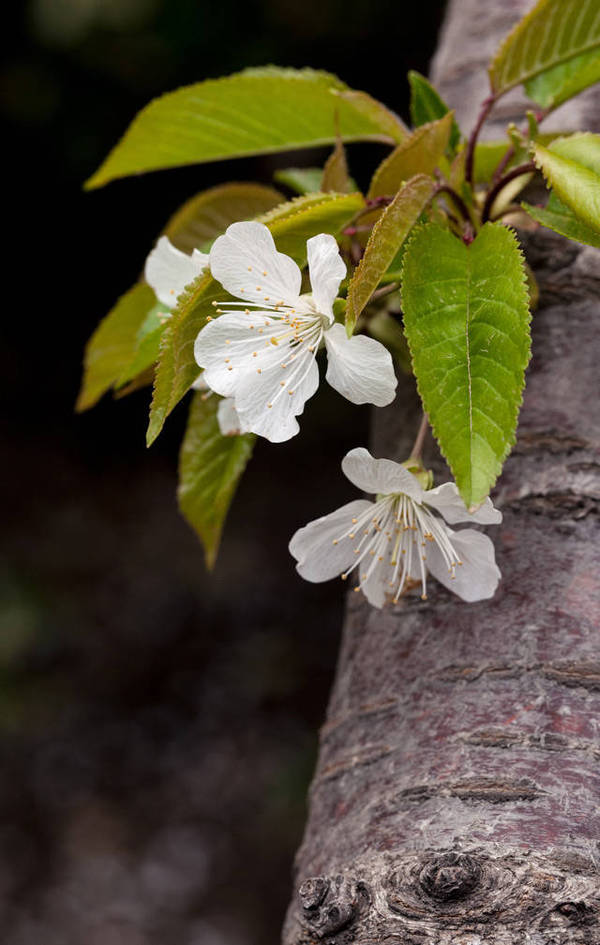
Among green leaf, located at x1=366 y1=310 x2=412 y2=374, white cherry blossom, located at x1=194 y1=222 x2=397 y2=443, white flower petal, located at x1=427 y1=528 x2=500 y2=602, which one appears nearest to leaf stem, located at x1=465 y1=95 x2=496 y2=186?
green leaf, located at x1=366 y1=310 x2=412 y2=374

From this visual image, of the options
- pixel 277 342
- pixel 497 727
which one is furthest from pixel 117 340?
pixel 497 727

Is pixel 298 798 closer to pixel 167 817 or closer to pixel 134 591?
pixel 167 817

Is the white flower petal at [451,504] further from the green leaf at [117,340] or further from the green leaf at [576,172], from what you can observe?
the green leaf at [117,340]

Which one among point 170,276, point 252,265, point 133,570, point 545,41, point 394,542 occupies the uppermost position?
point 545,41

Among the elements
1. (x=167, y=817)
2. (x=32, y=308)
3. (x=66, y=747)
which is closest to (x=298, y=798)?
(x=167, y=817)

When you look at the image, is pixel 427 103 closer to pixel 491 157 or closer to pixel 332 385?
pixel 491 157

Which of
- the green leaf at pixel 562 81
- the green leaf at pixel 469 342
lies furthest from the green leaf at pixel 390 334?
the green leaf at pixel 562 81

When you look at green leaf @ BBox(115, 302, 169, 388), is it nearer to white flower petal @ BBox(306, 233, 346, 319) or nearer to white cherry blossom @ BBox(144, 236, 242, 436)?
white cherry blossom @ BBox(144, 236, 242, 436)
